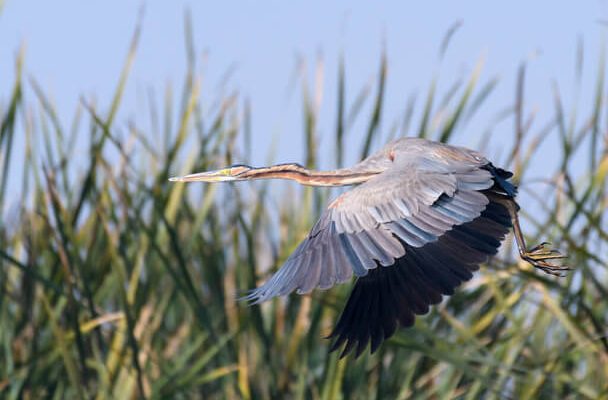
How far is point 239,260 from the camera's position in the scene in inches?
193

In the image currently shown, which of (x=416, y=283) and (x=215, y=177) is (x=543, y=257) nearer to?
(x=416, y=283)

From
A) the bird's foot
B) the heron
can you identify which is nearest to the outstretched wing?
the heron

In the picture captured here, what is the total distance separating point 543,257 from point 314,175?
2.37ft

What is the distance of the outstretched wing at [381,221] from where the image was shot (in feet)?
11.1

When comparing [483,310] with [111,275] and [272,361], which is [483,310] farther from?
[111,275]

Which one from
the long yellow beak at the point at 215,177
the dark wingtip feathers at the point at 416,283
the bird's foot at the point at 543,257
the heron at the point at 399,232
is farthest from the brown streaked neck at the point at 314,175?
the bird's foot at the point at 543,257

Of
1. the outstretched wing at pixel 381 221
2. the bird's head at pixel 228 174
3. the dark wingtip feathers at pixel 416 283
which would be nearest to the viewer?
the outstretched wing at pixel 381 221

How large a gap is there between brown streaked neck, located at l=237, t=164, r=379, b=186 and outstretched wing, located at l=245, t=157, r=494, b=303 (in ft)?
0.67

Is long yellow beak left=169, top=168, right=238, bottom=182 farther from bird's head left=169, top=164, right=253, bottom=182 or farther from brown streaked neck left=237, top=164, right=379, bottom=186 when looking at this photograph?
brown streaked neck left=237, top=164, right=379, bottom=186

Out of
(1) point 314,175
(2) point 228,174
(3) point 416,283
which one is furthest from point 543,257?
(2) point 228,174

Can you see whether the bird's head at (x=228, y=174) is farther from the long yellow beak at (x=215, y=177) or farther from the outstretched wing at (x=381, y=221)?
the outstretched wing at (x=381, y=221)

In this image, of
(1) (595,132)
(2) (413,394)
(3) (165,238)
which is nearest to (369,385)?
(2) (413,394)

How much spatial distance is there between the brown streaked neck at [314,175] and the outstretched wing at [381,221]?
0.20 m

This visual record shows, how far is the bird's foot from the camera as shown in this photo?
13.0ft
